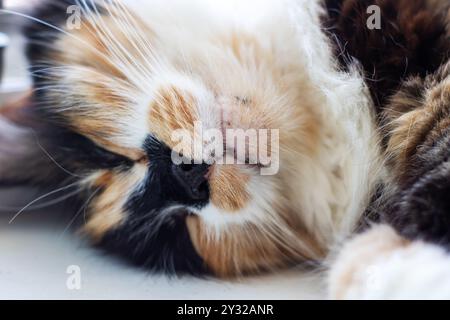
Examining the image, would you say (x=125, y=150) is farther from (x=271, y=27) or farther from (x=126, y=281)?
(x=271, y=27)

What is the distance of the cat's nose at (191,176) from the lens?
2.69 ft

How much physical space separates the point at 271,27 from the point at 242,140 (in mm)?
213

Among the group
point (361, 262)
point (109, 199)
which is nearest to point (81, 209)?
point (109, 199)

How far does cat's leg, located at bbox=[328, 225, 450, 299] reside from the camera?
65 centimetres

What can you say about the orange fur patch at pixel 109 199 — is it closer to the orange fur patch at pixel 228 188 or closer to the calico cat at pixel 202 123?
the calico cat at pixel 202 123

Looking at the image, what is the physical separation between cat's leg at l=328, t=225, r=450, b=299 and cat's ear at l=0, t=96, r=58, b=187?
0.53 m

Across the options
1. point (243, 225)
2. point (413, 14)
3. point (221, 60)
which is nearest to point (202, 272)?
point (243, 225)

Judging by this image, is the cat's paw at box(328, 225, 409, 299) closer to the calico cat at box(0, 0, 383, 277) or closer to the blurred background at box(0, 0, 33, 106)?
the calico cat at box(0, 0, 383, 277)

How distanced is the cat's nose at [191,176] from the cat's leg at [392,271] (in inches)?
9.5

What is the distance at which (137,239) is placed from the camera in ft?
2.96

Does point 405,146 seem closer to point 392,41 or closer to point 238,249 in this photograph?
point 392,41

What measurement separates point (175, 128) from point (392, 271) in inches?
14.9

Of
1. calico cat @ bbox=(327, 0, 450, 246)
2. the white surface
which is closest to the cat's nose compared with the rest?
the white surface

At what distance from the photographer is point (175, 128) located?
0.82 m
